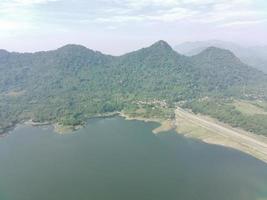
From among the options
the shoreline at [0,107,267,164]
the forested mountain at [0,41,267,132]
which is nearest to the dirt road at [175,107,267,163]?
the shoreline at [0,107,267,164]

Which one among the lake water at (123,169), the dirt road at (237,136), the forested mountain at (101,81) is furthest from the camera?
the forested mountain at (101,81)

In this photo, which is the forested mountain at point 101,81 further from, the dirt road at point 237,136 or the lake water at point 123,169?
the dirt road at point 237,136

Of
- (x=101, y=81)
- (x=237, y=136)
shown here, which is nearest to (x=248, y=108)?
(x=237, y=136)

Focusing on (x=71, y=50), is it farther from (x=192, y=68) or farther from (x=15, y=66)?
(x=192, y=68)

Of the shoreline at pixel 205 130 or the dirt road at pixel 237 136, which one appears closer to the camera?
the dirt road at pixel 237 136

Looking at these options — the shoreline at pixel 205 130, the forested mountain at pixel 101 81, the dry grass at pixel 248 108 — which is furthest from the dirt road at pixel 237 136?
the forested mountain at pixel 101 81

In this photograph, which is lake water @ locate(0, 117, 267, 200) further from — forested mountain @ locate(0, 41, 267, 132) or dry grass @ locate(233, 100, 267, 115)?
dry grass @ locate(233, 100, 267, 115)

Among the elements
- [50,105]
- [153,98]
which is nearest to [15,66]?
[50,105]
